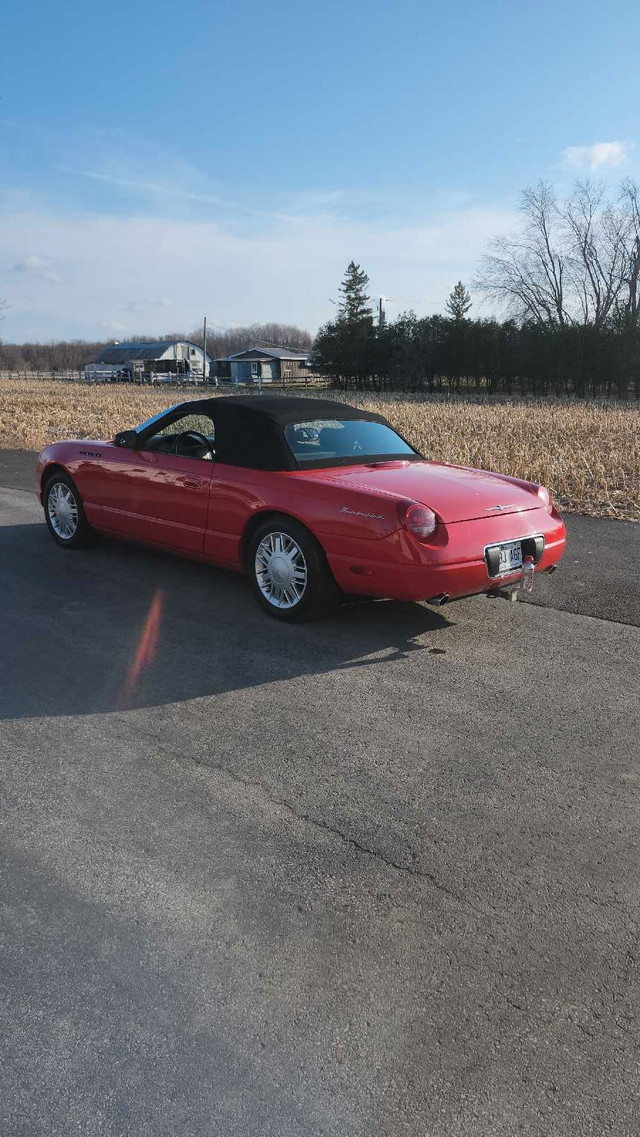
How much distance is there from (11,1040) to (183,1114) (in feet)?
1.68

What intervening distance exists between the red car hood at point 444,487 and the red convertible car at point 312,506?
0.04 feet

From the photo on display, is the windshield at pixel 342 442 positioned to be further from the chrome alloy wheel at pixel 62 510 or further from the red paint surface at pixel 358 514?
the chrome alloy wheel at pixel 62 510

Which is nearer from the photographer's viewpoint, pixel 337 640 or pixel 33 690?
pixel 33 690

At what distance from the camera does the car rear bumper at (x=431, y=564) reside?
4.84m

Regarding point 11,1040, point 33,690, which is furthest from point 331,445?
point 11,1040

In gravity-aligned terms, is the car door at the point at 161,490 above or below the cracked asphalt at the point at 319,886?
above

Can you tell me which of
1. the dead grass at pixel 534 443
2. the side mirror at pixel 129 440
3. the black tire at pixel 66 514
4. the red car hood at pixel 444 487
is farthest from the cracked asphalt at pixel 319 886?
the dead grass at pixel 534 443

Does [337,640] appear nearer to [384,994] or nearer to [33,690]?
[33,690]

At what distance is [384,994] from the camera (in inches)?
90.9

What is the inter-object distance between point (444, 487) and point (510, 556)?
593 millimetres

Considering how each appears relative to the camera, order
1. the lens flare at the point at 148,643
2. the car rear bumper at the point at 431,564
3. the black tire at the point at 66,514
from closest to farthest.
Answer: the lens flare at the point at 148,643, the car rear bumper at the point at 431,564, the black tire at the point at 66,514

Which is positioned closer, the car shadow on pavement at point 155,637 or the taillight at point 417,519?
the car shadow on pavement at point 155,637

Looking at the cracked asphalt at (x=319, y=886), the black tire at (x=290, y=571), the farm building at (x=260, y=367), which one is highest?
the farm building at (x=260, y=367)

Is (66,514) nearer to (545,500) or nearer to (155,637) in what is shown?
(155,637)
